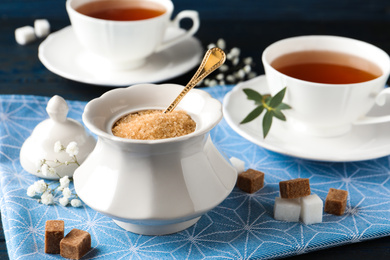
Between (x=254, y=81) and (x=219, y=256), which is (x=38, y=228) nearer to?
(x=219, y=256)

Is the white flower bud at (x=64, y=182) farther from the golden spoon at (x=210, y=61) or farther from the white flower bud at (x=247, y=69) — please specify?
the white flower bud at (x=247, y=69)

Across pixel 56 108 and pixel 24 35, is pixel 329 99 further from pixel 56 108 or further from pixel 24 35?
pixel 24 35

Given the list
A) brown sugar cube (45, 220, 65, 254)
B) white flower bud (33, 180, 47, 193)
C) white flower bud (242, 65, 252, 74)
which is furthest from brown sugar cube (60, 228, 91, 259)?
white flower bud (242, 65, 252, 74)

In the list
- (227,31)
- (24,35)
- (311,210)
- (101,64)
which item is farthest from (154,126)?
(227,31)

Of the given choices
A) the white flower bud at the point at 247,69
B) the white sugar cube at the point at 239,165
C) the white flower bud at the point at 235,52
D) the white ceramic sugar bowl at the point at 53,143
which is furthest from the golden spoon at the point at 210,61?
the white flower bud at the point at 235,52

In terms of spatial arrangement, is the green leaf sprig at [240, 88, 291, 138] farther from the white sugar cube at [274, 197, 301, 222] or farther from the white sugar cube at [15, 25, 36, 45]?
the white sugar cube at [15, 25, 36, 45]
